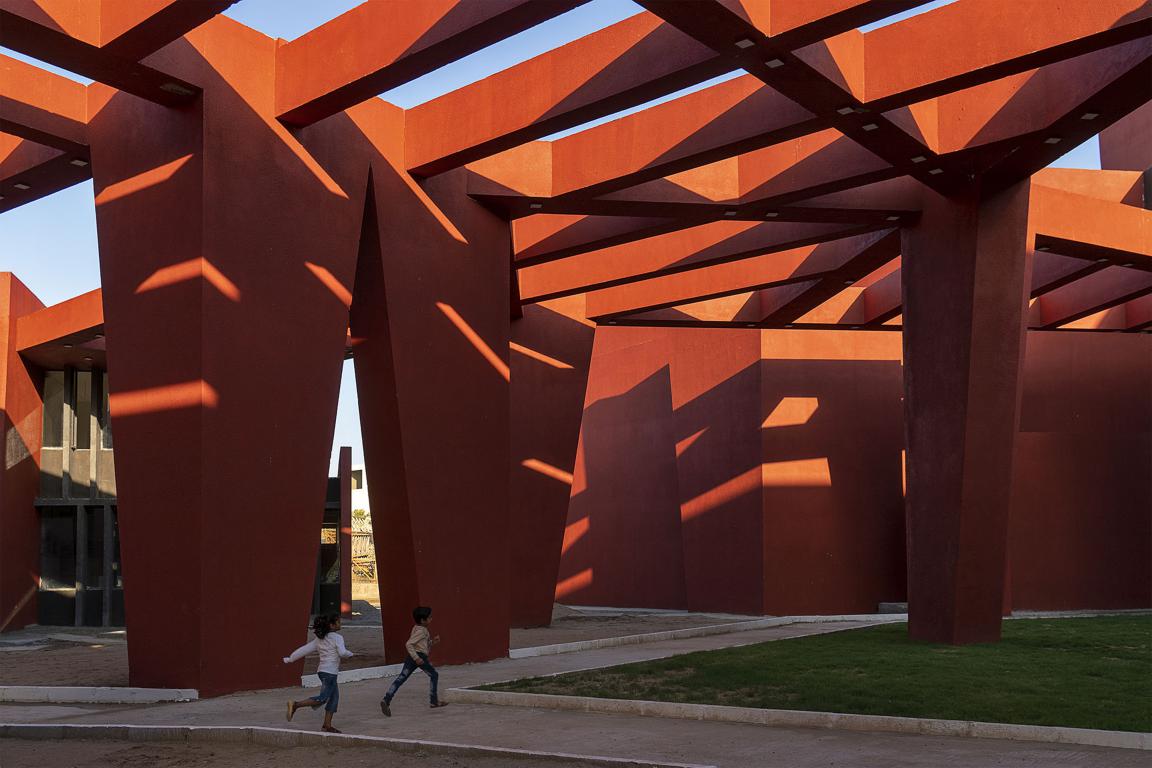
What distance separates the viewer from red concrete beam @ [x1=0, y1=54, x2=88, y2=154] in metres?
12.1

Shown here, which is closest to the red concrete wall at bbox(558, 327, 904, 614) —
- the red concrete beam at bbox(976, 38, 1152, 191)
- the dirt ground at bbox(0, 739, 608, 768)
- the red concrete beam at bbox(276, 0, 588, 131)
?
the red concrete beam at bbox(976, 38, 1152, 191)

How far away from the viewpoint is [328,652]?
954 centimetres

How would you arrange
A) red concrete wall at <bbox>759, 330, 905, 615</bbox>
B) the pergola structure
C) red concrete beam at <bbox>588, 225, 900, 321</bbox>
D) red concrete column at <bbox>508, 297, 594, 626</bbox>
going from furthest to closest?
red concrete wall at <bbox>759, 330, 905, 615</bbox>
red concrete column at <bbox>508, 297, 594, 626</bbox>
red concrete beam at <bbox>588, 225, 900, 321</bbox>
the pergola structure

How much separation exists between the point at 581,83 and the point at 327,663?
6.58 meters

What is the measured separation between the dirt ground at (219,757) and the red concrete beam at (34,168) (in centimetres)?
695

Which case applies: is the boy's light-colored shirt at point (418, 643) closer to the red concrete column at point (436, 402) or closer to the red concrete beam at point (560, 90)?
the red concrete column at point (436, 402)

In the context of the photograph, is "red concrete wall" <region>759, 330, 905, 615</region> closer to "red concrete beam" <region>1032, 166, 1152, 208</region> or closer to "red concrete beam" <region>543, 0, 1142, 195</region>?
"red concrete beam" <region>1032, 166, 1152, 208</region>

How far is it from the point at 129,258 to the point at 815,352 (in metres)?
17.2

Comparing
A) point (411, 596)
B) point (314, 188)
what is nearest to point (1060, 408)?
point (411, 596)

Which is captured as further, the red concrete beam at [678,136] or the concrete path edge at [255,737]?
the red concrete beam at [678,136]

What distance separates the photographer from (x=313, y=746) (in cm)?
909

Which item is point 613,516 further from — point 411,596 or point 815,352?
point 411,596

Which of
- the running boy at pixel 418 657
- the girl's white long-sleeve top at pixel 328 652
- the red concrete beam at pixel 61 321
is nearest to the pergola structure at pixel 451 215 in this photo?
the running boy at pixel 418 657

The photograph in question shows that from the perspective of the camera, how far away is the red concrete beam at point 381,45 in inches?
421
